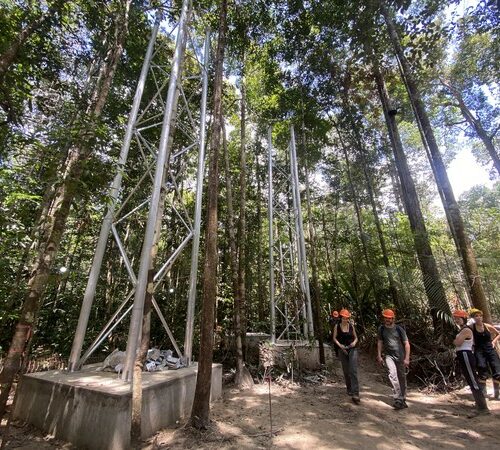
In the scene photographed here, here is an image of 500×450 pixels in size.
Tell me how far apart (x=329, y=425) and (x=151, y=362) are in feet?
9.70

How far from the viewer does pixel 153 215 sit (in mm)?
4539

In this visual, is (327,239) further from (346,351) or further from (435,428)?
(435,428)

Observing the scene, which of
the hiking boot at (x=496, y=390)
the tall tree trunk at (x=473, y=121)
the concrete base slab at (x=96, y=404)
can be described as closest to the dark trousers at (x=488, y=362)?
the hiking boot at (x=496, y=390)

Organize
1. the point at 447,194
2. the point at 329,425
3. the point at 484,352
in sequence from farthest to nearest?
the point at 447,194, the point at 484,352, the point at 329,425

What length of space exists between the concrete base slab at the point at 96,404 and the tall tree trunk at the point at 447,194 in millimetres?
5687

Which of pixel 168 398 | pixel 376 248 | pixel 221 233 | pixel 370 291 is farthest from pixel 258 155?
pixel 168 398

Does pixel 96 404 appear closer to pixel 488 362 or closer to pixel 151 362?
pixel 151 362

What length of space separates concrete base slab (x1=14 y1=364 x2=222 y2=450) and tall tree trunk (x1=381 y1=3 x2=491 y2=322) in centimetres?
569

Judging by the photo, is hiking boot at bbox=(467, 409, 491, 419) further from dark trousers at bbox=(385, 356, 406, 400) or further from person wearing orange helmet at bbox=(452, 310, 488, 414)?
dark trousers at bbox=(385, 356, 406, 400)

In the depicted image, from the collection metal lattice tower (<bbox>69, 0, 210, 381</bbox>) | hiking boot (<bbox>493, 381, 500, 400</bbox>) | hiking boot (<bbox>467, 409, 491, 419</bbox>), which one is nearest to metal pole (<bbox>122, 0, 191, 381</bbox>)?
metal lattice tower (<bbox>69, 0, 210, 381</bbox>)

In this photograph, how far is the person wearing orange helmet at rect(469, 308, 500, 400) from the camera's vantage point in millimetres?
4840

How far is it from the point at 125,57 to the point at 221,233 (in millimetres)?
6595

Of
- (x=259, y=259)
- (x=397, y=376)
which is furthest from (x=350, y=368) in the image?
(x=259, y=259)

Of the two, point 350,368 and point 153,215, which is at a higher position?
point 153,215
